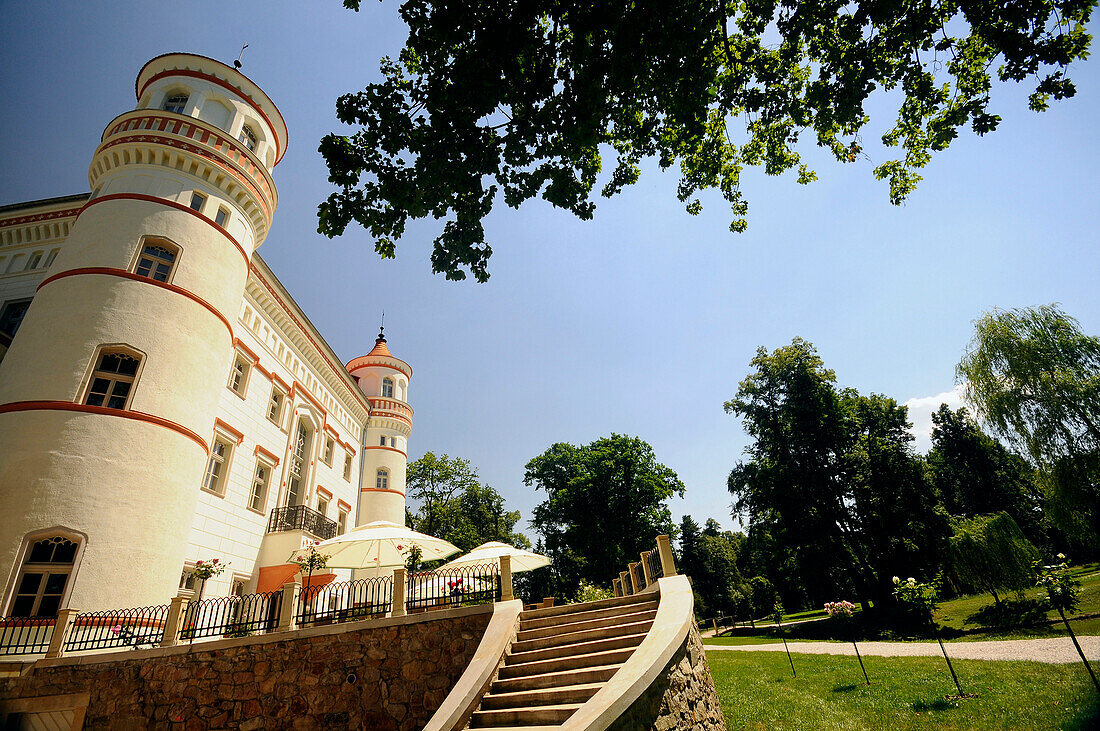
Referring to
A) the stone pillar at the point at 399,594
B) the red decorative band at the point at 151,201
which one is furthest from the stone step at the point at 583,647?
the red decorative band at the point at 151,201

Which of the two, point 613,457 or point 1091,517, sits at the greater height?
point 613,457

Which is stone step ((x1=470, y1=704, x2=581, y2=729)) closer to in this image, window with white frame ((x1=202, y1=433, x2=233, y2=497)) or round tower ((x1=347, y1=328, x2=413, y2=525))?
window with white frame ((x1=202, y1=433, x2=233, y2=497))

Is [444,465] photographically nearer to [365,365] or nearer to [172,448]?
[365,365]

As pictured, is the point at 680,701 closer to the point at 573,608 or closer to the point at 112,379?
the point at 573,608

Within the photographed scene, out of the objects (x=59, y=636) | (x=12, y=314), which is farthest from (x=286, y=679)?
(x=12, y=314)

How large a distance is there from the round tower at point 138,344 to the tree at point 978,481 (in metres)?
51.5

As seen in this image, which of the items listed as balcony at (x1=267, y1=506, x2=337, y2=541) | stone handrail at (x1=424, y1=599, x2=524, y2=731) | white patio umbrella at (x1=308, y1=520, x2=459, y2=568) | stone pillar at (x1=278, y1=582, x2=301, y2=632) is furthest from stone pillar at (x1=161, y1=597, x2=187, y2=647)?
stone handrail at (x1=424, y1=599, x2=524, y2=731)

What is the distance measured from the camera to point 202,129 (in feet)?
53.0

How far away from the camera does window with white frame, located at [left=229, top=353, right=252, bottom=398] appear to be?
58.5ft

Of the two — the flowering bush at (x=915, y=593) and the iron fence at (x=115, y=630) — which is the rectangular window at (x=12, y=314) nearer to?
the iron fence at (x=115, y=630)

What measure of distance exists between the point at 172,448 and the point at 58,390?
2861 millimetres

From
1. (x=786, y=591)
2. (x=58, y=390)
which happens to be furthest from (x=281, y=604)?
(x=786, y=591)

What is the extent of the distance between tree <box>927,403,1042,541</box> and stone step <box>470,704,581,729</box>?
47.5 metres

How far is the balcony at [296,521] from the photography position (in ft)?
62.1
